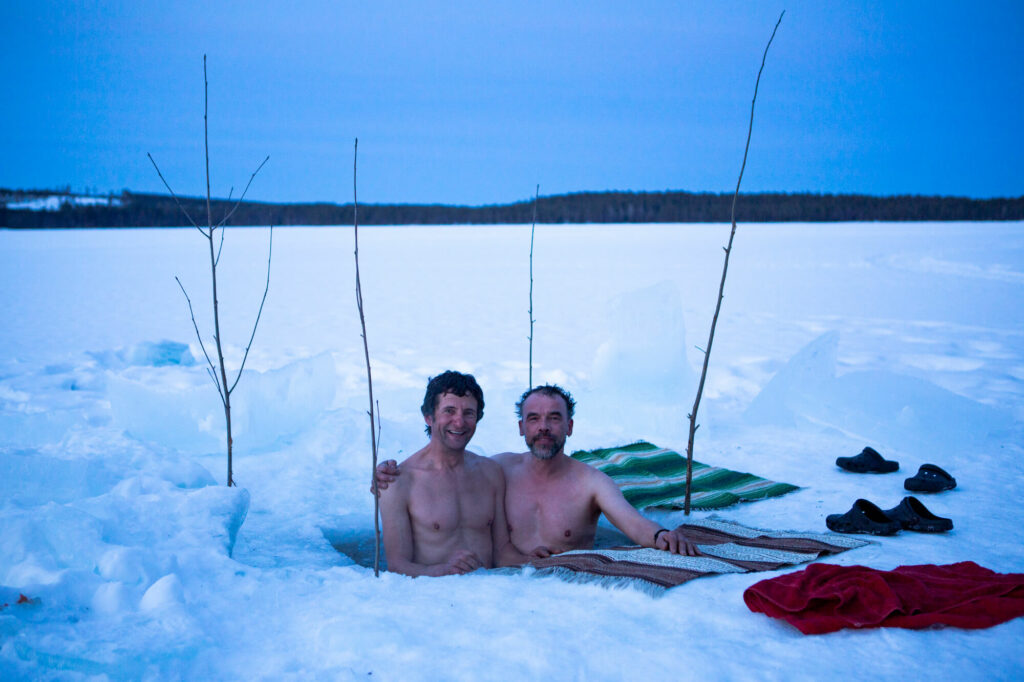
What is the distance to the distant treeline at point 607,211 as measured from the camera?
111ft

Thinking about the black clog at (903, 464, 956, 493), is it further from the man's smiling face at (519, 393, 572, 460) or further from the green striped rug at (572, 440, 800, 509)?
the man's smiling face at (519, 393, 572, 460)

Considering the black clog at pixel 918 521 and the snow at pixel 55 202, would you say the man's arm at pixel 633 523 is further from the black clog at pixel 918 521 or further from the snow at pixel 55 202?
the snow at pixel 55 202

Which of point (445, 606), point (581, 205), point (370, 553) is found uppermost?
point (581, 205)

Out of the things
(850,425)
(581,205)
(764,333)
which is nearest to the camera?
(850,425)

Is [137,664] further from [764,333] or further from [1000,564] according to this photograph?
[764,333]

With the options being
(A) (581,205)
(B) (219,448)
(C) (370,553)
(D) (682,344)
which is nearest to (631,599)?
(C) (370,553)

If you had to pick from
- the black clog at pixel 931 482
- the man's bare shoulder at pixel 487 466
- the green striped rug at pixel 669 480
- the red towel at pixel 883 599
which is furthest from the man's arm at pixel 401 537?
the black clog at pixel 931 482

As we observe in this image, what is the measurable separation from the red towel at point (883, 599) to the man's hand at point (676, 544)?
495 millimetres

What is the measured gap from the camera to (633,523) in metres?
3.33

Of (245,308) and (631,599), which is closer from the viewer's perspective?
(631,599)

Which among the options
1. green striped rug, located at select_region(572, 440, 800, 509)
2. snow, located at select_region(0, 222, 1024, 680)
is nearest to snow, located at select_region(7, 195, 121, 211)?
snow, located at select_region(0, 222, 1024, 680)

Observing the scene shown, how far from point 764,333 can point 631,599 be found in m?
6.91

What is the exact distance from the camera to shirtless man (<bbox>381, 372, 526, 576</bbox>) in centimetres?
343

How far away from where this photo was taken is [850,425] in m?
5.70
